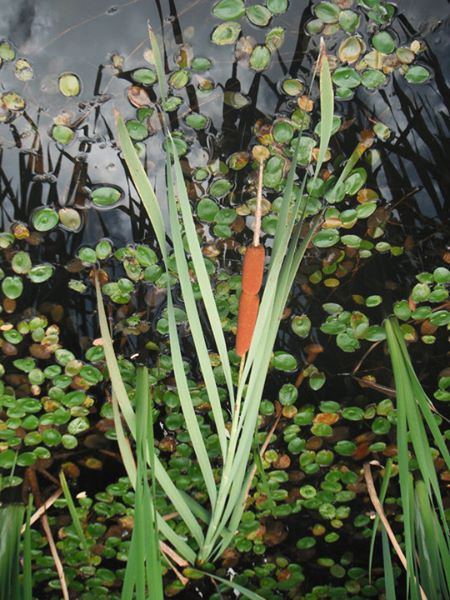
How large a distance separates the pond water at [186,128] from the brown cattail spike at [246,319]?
22cm

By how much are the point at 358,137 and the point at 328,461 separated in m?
0.61

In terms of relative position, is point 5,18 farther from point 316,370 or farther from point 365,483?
point 365,483

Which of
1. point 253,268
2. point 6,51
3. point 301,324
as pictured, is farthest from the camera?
point 301,324

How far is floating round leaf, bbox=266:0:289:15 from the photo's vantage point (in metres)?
1.00

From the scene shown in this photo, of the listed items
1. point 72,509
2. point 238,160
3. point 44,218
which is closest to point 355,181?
point 238,160

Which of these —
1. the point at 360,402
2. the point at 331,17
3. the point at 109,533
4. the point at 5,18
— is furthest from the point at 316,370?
the point at 5,18

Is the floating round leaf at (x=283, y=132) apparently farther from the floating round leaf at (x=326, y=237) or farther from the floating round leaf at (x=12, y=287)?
the floating round leaf at (x=12, y=287)

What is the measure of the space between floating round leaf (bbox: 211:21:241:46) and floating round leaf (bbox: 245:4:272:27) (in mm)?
25

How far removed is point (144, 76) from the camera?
1013mm

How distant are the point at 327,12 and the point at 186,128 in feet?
1.00

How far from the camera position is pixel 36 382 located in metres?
1.10

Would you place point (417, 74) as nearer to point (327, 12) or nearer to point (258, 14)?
point (327, 12)

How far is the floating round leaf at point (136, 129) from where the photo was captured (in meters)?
1.03

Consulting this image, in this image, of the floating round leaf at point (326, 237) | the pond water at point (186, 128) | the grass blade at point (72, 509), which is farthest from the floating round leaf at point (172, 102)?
the grass blade at point (72, 509)
